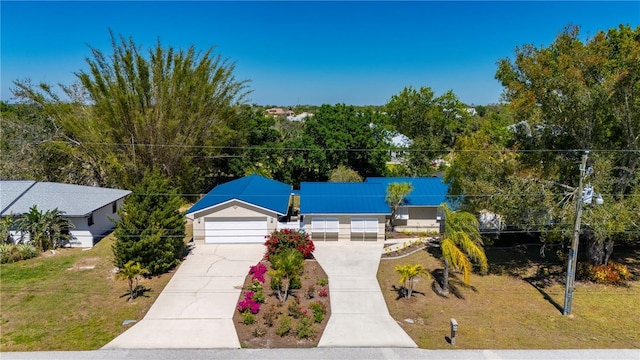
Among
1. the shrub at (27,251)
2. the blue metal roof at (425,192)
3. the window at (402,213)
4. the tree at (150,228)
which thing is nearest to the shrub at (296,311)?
the tree at (150,228)

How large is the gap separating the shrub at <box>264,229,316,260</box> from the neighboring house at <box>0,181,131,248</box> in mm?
8380

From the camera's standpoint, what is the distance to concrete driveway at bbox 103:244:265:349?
12461mm

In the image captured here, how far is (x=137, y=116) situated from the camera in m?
27.4

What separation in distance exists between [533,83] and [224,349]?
49.1 ft

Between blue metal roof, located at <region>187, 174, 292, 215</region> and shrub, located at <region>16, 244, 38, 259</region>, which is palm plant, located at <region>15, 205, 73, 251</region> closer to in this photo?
shrub, located at <region>16, 244, 38, 259</region>

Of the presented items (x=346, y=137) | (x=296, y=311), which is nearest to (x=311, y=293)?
(x=296, y=311)

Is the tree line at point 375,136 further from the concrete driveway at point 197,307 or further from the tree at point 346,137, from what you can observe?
the concrete driveway at point 197,307

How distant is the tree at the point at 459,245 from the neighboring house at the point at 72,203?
1622 centimetres

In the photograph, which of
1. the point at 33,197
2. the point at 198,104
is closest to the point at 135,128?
the point at 198,104

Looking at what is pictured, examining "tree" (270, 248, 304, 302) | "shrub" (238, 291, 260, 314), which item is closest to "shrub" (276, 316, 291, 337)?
"shrub" (238, 291, 260, 314)

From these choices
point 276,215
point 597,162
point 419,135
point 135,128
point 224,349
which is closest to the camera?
point 224,349

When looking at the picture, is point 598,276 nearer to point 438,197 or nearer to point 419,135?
point 438,197

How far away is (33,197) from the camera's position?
72.0 feet

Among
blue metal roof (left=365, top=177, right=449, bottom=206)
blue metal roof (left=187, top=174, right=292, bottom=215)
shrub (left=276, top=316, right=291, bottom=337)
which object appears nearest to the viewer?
shrub (left=276, top=316, right=291, bottom=337)
